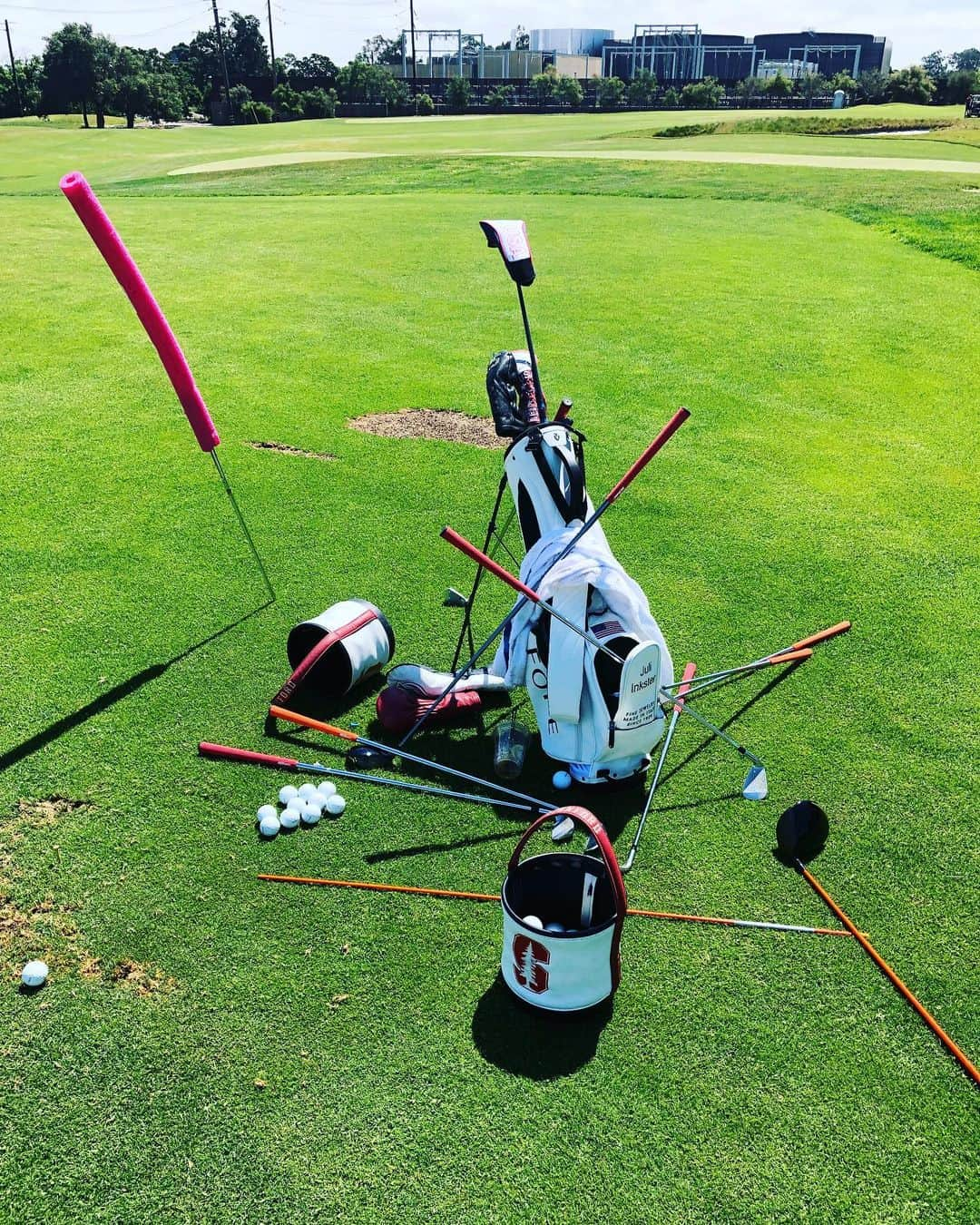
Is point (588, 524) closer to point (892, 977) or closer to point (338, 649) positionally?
point (338, 649)

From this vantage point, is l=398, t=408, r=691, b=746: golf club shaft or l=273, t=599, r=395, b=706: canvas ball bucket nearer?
l=398, t=408, r=691, b=746: golf club shaft

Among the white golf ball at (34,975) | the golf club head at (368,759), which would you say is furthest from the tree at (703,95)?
the white golf ball at (34,975)

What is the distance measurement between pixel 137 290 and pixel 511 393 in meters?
2.63

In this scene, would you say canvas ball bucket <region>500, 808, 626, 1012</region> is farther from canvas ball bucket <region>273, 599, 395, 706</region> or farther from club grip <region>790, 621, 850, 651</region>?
club grip <region>790, 621, 850, 651</region>

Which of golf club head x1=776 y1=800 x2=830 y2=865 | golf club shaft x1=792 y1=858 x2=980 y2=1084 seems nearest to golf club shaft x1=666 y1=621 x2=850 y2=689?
golf club head x1=776 y1=800 x2=830 y2=865

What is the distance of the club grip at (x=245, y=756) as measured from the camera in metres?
6.19

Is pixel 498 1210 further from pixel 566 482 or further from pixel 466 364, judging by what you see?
pixel 466 364

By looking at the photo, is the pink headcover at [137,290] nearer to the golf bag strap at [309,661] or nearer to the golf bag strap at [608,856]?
the golf bag strap at [309,661]

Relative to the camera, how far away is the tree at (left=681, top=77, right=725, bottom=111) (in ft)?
260

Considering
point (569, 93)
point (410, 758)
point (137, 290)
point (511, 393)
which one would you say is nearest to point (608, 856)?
point (410, 758)

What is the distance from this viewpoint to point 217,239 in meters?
20.7

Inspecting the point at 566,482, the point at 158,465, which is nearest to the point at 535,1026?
the point at 566,482

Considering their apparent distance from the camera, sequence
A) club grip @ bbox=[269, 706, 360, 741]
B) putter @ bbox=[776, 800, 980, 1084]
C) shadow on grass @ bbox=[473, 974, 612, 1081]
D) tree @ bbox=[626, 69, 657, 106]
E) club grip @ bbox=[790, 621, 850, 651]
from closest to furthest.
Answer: shadow on grass @ bbox=[473, 974, 612, 1081] → putter @ bbox=[776, 800, 980, 1084] → club grip @ bbox=[269, 706, 360, 741] → club grip @ bbox=[790, 621, 850, 651] → tree @ bbox=[626, 69, 657, 106]

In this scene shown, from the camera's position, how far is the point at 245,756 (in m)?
6.27
